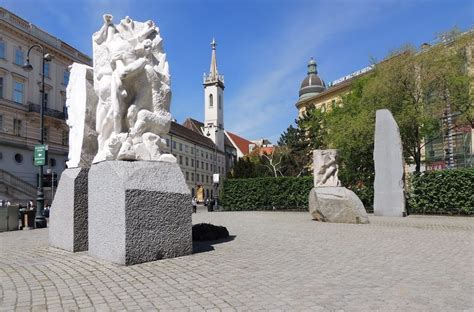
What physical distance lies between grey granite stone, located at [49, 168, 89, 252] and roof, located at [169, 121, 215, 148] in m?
Answer: 64.8

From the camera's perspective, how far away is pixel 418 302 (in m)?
4.12

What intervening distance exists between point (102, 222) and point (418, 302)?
481cm

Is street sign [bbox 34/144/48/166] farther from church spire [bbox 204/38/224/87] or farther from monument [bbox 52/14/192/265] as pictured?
church spire [bbox 204/38/224/87]

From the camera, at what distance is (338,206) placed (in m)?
14.5

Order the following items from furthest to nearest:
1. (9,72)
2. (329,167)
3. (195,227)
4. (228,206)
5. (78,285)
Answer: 1. (9,72)
2. (228,206)
3. (329,167)
4. (195,227)
5. (78,285)

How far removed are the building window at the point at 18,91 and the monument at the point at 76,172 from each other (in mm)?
33512

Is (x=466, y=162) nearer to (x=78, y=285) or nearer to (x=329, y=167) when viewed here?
(x=329, y=167)

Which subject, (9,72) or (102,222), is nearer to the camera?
(102,222)

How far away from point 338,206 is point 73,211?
32.0 ft

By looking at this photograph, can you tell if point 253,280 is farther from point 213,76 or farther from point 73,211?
point 213,76

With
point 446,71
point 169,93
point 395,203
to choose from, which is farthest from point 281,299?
point 446,71

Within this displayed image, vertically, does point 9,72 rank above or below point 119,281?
above

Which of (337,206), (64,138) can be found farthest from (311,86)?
(337,206)

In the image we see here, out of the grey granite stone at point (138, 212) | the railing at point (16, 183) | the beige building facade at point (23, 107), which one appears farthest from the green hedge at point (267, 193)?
the grey granite stone at point (138, 212)
